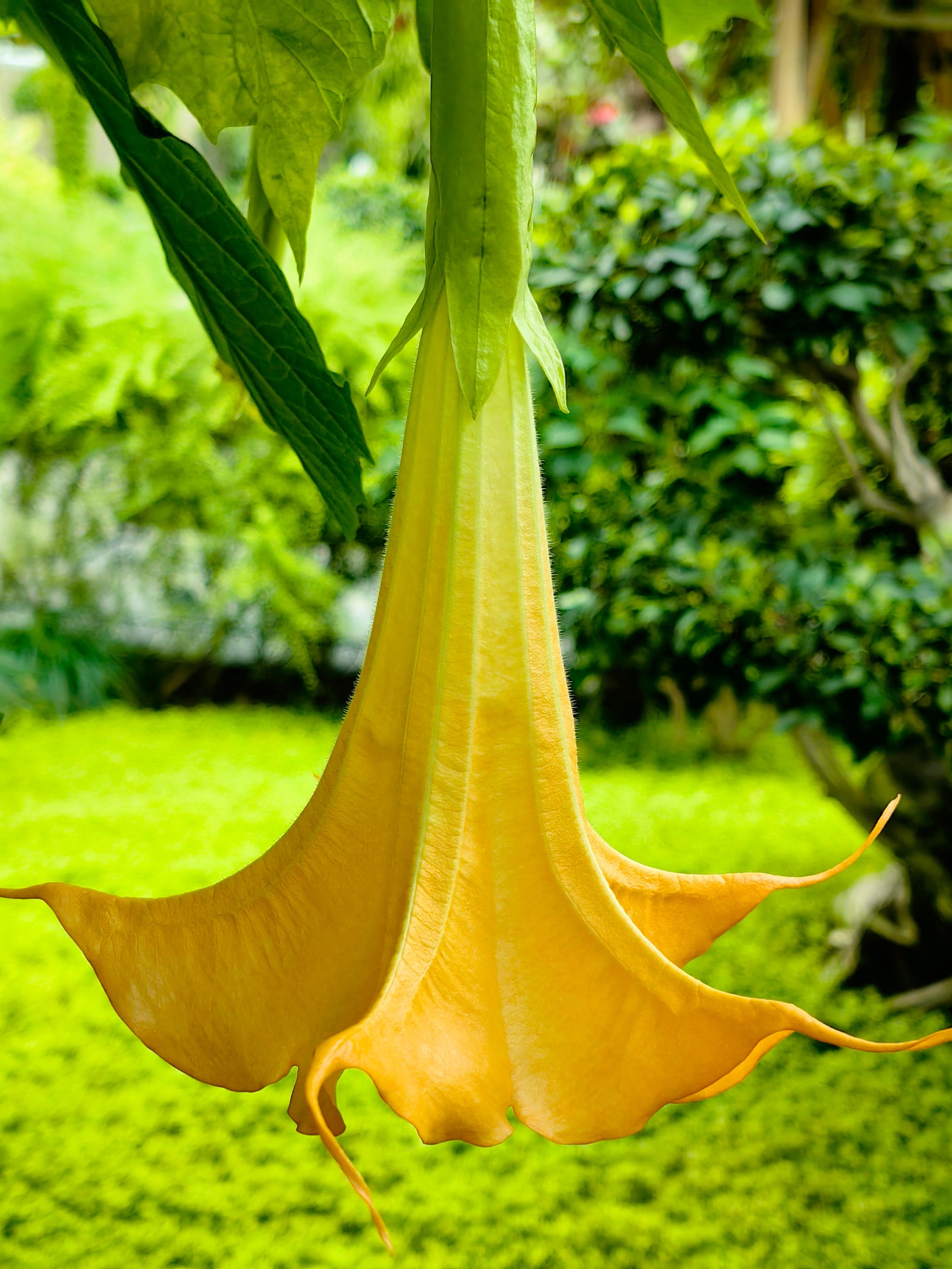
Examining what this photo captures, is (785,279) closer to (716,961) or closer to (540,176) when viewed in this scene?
(716,961)

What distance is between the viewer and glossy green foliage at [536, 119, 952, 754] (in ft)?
3.04

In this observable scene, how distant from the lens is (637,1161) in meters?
0.80

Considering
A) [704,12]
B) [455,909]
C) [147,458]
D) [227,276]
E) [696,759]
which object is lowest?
[696,759]

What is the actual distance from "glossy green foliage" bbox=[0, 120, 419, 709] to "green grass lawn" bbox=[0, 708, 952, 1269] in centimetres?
121

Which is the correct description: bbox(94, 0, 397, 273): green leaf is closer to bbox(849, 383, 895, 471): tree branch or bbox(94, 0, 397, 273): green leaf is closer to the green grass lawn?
the green grass lawn

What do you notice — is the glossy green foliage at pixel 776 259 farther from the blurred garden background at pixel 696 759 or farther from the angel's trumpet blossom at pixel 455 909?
the angel's trumpet blossom at pixel 455 909

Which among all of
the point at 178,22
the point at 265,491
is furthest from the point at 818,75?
the point at 178,22

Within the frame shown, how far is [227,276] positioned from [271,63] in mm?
47

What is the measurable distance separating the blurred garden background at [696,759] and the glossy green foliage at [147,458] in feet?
0.30

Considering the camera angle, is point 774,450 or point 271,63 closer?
point 271,63

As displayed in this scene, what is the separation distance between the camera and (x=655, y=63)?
7.4 inches

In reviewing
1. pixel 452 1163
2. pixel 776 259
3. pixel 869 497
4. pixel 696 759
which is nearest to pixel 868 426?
pixel 869 497

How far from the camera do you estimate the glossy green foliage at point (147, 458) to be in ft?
7.42

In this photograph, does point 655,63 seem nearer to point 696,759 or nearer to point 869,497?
point 869,497
